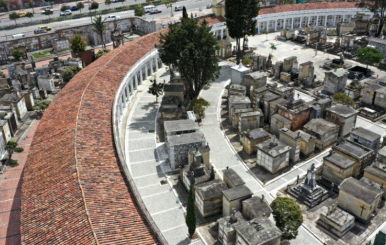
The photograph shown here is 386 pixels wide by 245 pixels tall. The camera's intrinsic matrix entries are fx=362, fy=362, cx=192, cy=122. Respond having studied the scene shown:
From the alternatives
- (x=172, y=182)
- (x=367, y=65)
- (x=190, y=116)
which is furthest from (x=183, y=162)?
(x=367, y=65)

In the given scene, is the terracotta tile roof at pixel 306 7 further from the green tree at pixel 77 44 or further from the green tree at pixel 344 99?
the green tree at pixel 77 44

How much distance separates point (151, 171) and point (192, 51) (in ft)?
57.6

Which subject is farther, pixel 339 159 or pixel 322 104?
pixel 322 104

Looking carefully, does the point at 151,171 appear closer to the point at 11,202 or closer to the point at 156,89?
the point at 11,202

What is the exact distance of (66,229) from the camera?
23531 millimetres

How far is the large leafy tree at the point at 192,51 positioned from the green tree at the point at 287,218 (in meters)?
24.0

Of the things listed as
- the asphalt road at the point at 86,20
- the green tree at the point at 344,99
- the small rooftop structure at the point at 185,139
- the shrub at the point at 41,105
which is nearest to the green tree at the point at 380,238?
the small rooftop structure at the point at 185,139

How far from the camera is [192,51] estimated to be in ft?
156

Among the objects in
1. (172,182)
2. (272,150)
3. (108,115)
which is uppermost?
(108,115)

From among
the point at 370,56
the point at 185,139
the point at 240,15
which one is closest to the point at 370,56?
the point at 370,56

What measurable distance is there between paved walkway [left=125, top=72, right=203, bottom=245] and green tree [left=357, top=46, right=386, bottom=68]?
117 feet

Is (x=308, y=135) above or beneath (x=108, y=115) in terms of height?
beneath

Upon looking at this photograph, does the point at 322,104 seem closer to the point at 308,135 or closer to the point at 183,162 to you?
the point at 308,135

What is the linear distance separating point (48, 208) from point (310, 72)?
Answer: 43.5 meters
